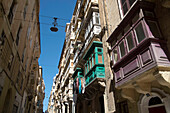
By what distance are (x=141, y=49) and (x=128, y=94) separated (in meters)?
2.56

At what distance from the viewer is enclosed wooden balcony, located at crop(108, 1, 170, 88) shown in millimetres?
5199

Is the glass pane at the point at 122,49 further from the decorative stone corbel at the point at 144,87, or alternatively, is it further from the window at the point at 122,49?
the decorative stone corbel at the point at 144,87

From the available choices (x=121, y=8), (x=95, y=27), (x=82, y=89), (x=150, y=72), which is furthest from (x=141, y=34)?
(x=82, y=89)

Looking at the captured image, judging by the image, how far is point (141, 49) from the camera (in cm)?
586

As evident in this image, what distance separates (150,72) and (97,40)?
7136mm

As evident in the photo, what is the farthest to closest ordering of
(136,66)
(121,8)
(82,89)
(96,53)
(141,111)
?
(82,89) → (96,53) → (121,8) → (141,111) → (136,66)

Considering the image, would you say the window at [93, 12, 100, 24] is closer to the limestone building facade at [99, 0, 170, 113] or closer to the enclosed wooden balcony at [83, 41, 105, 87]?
the enclosed wooden balcony at [83, 41, 105, 87]

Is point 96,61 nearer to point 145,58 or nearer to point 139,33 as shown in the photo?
point 139,33

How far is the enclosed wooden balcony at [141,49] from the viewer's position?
520cm

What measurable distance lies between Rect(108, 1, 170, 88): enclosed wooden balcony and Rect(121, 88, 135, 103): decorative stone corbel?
0.35m

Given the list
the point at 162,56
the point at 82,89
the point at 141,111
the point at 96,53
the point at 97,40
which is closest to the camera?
the point at 162,56

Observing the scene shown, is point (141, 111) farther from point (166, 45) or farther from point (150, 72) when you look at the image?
point (166, 45)

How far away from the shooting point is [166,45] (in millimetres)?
5652

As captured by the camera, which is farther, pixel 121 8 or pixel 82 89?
pixel 82 89
